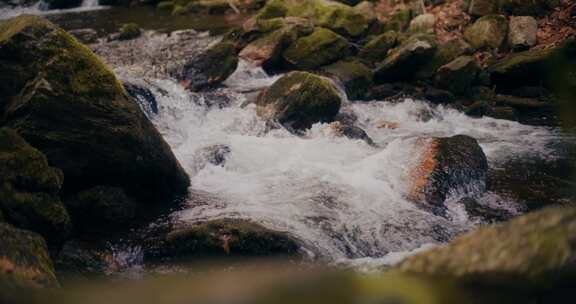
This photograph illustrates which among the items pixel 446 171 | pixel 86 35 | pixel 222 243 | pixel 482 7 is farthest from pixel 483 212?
pixel 86 35

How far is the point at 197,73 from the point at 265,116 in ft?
11.0

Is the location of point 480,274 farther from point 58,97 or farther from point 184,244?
point 58,97

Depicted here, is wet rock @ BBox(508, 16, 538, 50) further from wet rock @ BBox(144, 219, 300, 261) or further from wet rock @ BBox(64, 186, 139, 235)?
wet rock @ BBox(64, 186, 139, 235)

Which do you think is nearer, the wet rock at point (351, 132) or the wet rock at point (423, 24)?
the wet rock at point (351, 132)

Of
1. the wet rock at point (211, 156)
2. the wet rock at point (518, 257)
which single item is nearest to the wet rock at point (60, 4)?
the wet rock at point (211, 156)

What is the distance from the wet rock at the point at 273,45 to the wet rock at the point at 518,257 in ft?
43.6

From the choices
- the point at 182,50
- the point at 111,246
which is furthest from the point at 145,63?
the point at 111,246

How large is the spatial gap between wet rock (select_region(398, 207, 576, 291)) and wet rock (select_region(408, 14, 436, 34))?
49.4ft

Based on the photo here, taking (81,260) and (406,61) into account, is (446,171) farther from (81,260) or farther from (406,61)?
(406,61)

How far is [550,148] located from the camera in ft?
34.6

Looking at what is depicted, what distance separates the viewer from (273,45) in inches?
620

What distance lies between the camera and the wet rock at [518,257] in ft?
7.98

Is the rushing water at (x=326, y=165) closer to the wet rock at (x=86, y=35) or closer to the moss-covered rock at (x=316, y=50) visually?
the moss-covered rock at (x=316, y=50)

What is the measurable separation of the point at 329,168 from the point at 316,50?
6.60 meters
